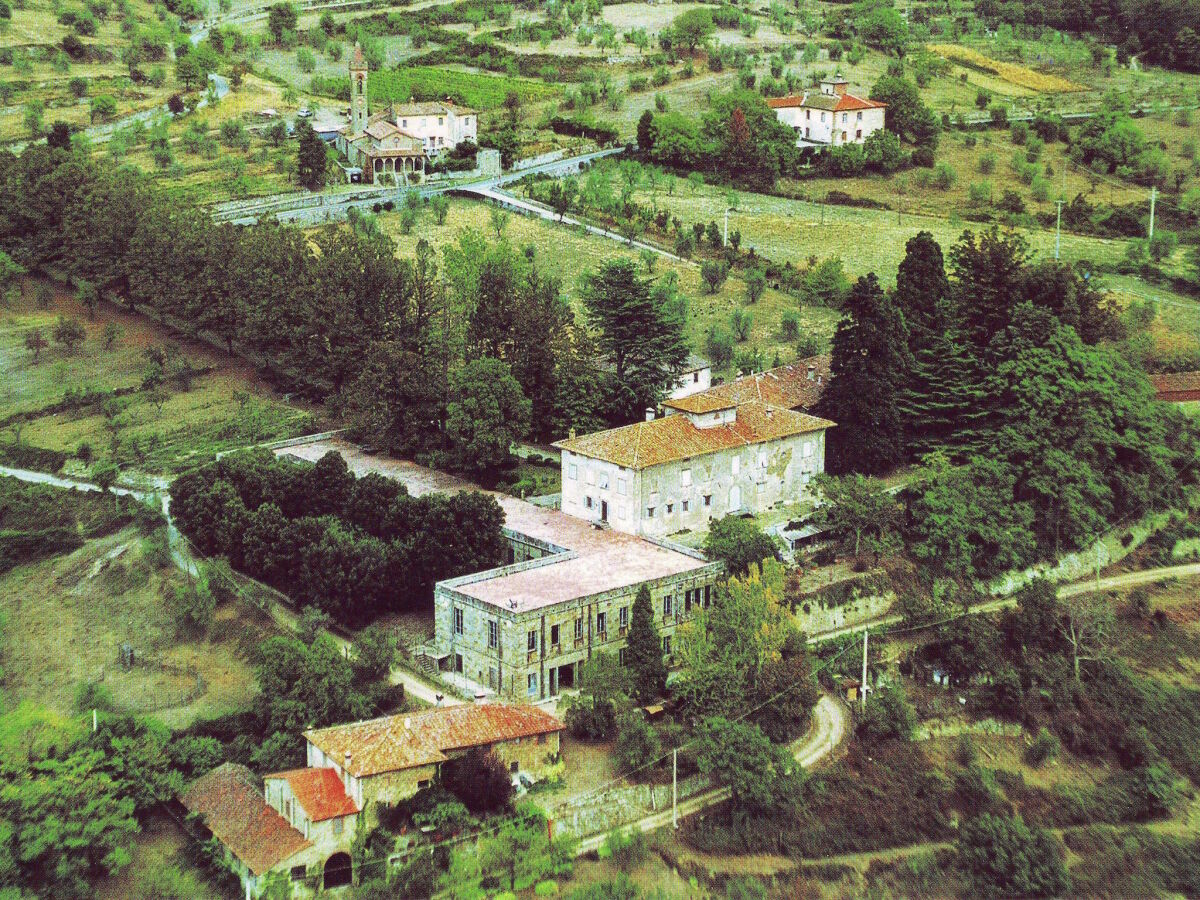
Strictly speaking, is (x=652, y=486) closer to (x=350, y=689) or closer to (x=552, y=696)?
(x=552, y=696)

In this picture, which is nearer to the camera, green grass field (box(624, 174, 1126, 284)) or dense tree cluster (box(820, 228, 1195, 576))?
dense tree cluster (box(820, 228, 1195, 576))

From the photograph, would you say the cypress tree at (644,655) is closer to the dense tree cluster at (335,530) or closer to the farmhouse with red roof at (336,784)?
the farmhouse with red roof at (336,784)

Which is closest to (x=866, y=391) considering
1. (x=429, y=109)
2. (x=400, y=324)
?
(x=400, y=324)

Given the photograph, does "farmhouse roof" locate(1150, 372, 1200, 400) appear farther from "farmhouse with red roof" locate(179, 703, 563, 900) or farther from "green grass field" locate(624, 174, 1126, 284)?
"farmhouse with red roof" locate(179, 703, 563, 900)

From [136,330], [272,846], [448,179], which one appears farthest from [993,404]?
[448,179]

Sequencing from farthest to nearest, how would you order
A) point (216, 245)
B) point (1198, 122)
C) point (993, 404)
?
point (1198, 122)
point (216, 245)
point (993, 404)

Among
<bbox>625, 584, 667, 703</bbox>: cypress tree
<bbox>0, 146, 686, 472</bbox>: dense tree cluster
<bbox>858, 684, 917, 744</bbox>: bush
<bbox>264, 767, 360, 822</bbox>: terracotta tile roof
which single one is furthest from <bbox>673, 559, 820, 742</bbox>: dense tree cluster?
<bbox>0, 146, 686, 472</bbox>: dense tree cluster

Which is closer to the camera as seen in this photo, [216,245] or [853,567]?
[853,567]
